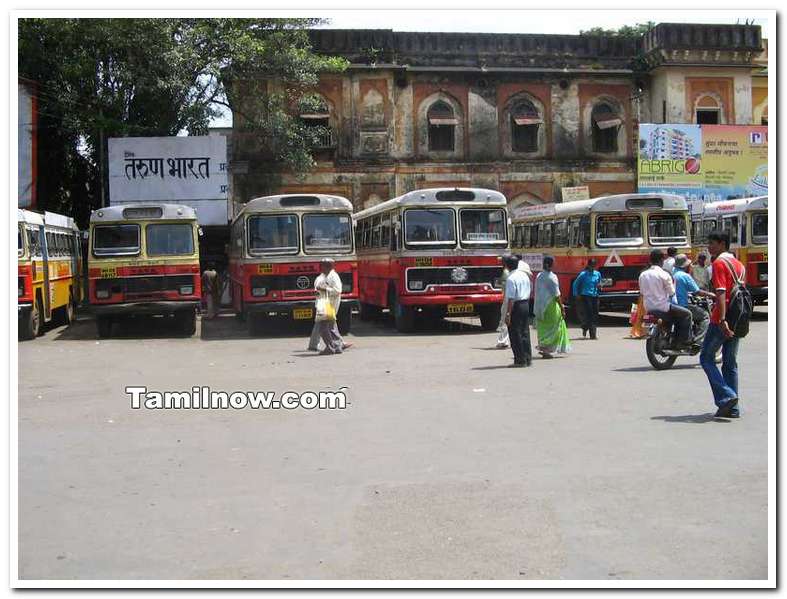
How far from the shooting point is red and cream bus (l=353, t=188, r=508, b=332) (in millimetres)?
19875

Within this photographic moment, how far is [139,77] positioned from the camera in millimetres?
26219

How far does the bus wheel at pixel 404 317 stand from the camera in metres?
20.3

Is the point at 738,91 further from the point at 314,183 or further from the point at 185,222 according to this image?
the point at 185,222

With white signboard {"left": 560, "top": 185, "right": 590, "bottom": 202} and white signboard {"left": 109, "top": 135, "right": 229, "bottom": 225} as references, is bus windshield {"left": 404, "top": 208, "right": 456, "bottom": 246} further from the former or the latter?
white signboard {"left": 560, "top": 185, "right": 590, "bottom": 202}

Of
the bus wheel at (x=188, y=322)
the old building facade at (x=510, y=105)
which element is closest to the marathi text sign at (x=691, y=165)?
the old building facade at (x=510, y=105)

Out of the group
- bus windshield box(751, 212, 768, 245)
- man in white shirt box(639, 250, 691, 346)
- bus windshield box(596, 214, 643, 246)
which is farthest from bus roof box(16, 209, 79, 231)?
bus windshield box(751, 212, 768, 245)

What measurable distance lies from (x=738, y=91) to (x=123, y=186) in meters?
22.5

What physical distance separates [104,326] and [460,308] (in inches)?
280

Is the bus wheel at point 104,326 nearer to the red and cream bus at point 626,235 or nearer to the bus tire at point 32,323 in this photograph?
the bus tire at point 32,323

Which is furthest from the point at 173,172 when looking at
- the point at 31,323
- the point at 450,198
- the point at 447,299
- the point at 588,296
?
the point at 588,296

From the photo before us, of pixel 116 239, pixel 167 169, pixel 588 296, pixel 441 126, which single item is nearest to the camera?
pixel 588 296

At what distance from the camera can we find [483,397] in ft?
36.5

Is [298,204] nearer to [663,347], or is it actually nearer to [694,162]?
[663,347]
